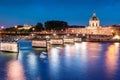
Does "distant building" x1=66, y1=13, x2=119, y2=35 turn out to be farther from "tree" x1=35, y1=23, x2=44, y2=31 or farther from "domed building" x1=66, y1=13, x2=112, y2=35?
"tree" x1=35, y1=23, x2=44, y2=31

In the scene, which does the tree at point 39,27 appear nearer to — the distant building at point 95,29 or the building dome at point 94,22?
the distant building at point 95,29

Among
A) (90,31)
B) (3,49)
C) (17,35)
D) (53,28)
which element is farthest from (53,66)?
(90,31)

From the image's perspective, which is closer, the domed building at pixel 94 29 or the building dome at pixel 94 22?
the domed building at pixel 94 29

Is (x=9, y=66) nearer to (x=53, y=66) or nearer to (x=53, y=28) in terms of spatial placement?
(x=53, y=66)

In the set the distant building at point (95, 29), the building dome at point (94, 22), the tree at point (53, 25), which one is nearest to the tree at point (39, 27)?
the tree at point (53, 25)

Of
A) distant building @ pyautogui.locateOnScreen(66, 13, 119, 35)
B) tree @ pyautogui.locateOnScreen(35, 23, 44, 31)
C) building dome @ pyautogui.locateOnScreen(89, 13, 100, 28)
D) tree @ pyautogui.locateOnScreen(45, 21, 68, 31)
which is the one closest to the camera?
tree @ pyautogui.locateOnScreen(45, 21, 68, 31)

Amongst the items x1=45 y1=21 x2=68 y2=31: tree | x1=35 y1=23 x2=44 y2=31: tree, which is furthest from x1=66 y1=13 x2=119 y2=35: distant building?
x1=45 y1=21 x2=68 y2=31: tree

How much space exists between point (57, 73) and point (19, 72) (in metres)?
4.11

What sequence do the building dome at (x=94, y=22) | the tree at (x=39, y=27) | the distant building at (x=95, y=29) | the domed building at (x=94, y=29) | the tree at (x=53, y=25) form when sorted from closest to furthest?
the tree at (x=53, y=25)
the tree at (x=39, y=27)
the distant building at (x=95, y=29)
the domed building at (x=94, y=29)
the building dome at (x=94, y=22)

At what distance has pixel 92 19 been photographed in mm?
157500

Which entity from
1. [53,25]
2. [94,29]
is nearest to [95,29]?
[94,29]

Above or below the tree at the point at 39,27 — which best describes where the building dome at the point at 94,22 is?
above

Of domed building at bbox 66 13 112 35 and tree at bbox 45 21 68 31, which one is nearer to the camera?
tree at bbox 45 21 68 31

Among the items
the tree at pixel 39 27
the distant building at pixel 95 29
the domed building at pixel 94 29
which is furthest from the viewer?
the domed building at pixel 94 29
